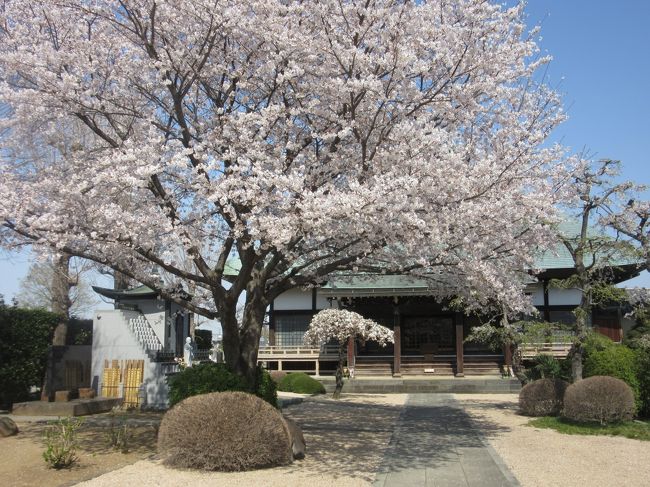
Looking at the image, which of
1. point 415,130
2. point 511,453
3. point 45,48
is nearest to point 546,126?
point 415,130

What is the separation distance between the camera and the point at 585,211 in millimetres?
15883

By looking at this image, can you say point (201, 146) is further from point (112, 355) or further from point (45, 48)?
point (112, 355)

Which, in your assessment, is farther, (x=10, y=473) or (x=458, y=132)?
(x=458, y=132)

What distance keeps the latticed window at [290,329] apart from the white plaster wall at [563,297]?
11.3 meters

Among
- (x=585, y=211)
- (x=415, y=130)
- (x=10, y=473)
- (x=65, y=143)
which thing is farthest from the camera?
(x=585, y=211)

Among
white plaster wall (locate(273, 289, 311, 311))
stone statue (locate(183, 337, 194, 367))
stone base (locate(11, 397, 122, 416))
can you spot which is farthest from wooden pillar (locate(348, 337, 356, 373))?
stone base (locate(11, 397, 122, 416))

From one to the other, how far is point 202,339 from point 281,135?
70.6 ft

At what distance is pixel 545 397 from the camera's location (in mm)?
15961

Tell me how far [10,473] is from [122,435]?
2238 mm

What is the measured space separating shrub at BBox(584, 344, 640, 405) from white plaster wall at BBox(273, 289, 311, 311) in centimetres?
1549

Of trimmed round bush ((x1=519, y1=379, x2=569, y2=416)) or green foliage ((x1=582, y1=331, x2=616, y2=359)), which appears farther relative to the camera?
trimmed round bush ((x1=519, y1=379, x2=569, y2=416))

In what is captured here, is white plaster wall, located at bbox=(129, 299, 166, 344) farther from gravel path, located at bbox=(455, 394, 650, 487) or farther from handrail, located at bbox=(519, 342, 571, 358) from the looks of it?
handrail, located at bbox=(519, 342, 571, 358)

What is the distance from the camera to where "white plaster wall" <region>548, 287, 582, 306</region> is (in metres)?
26.7

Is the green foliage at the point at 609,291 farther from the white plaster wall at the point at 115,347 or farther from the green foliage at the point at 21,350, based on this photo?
the green foliage at the point at 21,350
